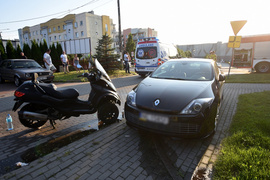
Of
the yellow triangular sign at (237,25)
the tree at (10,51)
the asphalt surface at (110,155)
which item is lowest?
the asphalt surface at (110,155)

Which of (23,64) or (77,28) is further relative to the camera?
(77,28)

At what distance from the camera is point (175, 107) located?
3.04 metres

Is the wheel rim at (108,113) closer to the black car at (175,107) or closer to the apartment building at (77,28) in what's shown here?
the black car at (175,107)

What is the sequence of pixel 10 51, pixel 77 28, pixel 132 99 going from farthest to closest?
pixel 77 28, pixel 10 51, pixel 132 99

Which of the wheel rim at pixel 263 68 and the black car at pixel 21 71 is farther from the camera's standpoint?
the wheel rim at pixel 263 68

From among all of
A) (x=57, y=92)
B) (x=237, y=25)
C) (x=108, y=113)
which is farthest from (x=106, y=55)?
(x=57, y=92)

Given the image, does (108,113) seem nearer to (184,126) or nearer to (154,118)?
(154,118)

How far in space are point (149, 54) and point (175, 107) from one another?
969 cm

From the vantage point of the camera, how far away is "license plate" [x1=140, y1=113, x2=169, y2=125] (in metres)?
3.03

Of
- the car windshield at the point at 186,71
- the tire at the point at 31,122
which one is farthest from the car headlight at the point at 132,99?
the tire at the point at 31,122

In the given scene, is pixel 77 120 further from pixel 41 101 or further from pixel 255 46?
pixel 255 46

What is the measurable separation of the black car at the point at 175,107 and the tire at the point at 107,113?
38.9 inches

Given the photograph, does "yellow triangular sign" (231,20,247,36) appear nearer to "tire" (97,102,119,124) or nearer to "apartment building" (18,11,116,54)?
"tire" (97,102,119,124)

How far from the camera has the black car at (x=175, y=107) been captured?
2984 mm
